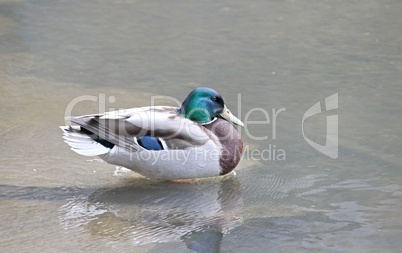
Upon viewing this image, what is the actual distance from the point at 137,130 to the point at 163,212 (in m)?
0.61

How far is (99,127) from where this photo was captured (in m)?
5.11

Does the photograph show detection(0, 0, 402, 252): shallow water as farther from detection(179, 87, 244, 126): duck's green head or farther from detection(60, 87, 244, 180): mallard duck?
detection(179, 87, 244, 126): duck's green head

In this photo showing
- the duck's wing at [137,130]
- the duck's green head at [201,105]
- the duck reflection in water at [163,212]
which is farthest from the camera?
the duck's green head at [201,105]

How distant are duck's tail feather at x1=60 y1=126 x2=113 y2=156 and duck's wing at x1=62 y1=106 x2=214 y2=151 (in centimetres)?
2

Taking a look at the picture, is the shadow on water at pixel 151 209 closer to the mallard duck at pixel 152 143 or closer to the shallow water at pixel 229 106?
the shallow water at pixel 229 106

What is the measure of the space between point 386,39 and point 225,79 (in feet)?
6.73

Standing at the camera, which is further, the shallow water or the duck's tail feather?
the duck's tail feather

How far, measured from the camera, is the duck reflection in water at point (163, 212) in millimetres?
4504

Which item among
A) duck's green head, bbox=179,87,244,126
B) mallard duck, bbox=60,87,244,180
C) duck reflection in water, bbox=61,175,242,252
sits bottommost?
duck reflection in water, bbox=61,175,242,252

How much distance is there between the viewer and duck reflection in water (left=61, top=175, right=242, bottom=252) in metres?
4.50

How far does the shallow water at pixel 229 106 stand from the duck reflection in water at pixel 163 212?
0.04 ft

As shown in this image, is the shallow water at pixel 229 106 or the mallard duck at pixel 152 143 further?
the mallard duck at pixel 152 143

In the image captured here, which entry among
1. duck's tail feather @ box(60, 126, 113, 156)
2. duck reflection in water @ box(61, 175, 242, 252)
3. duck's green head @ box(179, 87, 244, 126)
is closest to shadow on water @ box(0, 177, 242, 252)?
duck reflection in water @ box(61, 175, 242, 252)

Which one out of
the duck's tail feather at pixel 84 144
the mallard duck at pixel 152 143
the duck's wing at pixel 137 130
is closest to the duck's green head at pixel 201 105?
the mallard duck at pixel 152 143
